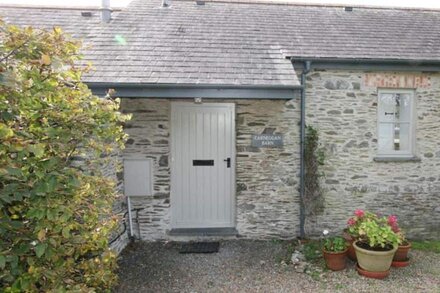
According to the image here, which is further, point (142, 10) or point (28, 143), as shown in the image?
point (142, 10)

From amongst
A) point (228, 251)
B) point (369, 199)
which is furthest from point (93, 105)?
point (369, 199)

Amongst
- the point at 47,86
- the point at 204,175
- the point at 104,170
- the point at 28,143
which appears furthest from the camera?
the point at 204,175

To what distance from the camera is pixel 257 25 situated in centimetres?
796

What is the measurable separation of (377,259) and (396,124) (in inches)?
128

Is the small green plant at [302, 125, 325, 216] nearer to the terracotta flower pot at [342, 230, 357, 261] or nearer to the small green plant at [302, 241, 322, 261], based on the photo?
the small green plant at [302, 241, 322, 261]

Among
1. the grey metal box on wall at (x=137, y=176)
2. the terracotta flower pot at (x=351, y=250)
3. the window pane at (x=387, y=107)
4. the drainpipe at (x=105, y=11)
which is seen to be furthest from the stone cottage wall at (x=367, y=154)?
the drainpipe at (x=105, y=11)

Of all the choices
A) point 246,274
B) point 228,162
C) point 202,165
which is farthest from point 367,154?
point 246,274

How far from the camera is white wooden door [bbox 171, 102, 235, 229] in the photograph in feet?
22.2

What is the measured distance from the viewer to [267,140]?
6621 mm

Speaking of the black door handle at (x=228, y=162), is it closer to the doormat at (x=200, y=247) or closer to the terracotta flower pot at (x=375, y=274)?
the doormat at (x=200, y=247)

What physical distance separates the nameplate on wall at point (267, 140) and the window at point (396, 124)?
2.16 metres

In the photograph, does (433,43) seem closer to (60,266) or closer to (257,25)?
(257,25)

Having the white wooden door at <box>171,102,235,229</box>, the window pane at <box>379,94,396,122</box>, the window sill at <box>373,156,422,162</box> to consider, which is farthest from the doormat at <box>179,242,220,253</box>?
the window pane at <box>379,94,396,122</box>

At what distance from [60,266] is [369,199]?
589 cm
